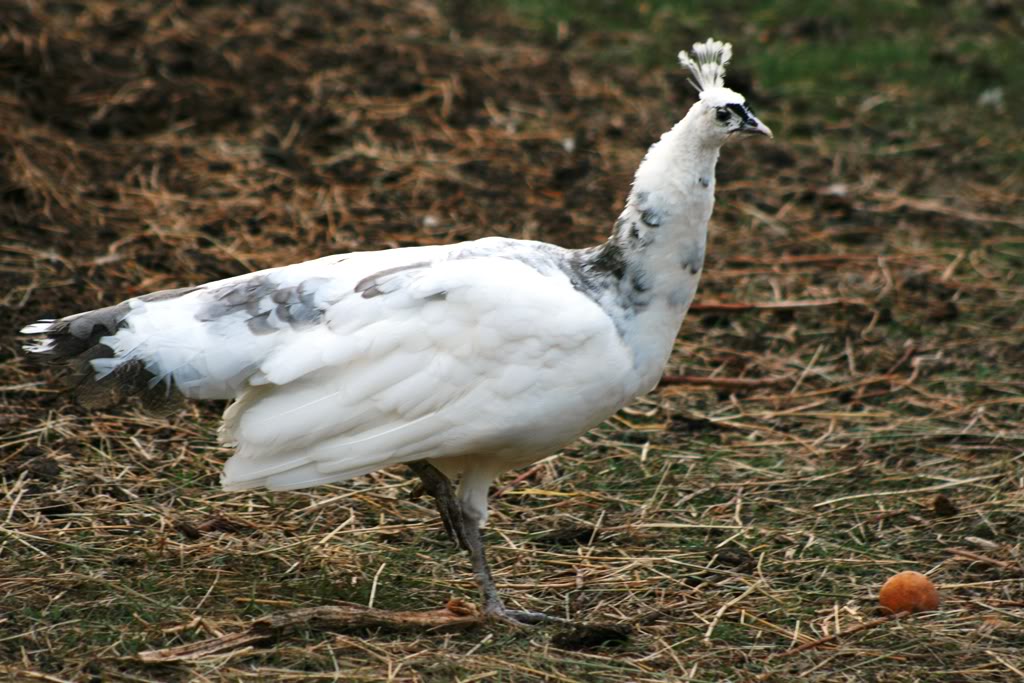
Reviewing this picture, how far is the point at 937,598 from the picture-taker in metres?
3.92

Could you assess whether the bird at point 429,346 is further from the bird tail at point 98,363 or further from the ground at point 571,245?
the ground at point 571,245

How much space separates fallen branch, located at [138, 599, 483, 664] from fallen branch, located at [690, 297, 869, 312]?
2.60 meters

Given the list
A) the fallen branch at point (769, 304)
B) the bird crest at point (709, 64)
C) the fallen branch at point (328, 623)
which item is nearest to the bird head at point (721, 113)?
the bird crest at point (709, 64)

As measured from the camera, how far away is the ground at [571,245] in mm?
3789

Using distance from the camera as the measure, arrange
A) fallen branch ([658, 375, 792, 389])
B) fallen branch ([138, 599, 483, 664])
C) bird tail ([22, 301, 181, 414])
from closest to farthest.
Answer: fallen branch ([138, 599, 483, 664]) < bird tail ([22, 301, 181, 414]) < fallen branch ([658, 375, 792, 389])

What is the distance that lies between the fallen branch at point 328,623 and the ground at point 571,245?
30 millimetres

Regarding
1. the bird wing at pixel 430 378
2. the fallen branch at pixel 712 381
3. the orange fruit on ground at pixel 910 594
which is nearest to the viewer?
the bird wing at pixel 430 378

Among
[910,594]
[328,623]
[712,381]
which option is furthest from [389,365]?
[712,381]

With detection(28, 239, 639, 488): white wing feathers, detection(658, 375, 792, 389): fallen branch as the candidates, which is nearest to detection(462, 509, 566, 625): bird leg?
detection(28, 239, 639, 488): white wing feathers

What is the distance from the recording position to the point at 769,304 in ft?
20.3

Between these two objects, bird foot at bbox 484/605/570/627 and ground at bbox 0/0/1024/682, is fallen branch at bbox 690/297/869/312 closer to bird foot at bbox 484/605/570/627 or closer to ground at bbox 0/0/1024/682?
ground at bbox 0/0/1024/682

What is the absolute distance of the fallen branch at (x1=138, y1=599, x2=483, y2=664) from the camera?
11.4ft

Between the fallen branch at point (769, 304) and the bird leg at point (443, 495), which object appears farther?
the fallen branch at point (769, 304)

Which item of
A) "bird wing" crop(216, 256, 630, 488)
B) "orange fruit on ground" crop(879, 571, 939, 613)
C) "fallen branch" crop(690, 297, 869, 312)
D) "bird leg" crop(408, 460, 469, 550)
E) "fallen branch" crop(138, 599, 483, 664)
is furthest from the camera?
"fallen branch" crop(690, 297, 869, 312)
